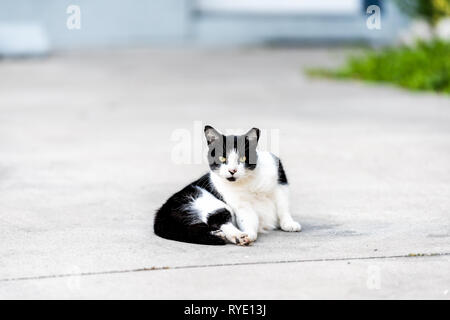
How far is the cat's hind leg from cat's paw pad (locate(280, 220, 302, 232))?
0.35 m

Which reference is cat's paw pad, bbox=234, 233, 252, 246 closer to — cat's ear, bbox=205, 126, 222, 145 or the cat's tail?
the cat's tail

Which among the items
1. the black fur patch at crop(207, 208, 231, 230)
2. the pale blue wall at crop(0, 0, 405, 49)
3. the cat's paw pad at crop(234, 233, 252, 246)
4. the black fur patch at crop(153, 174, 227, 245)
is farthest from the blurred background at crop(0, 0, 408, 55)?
the cat's paw pad at crop(234, 233, 252, 246)

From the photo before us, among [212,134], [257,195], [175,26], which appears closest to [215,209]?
[257,195]

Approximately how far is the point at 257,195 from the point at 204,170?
2.16 meters

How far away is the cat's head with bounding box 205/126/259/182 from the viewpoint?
476 cm

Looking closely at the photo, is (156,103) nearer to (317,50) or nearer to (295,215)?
(295,215)

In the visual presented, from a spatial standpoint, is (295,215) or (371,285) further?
(295,215)

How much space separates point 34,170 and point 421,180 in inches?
→ 116

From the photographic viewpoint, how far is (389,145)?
26.2 ft

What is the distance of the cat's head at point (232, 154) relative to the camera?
4.76m

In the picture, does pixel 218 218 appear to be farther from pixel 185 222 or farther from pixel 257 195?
pixel 257 195

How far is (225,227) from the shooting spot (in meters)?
4.79

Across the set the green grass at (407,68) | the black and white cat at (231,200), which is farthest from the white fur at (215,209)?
the green grass at (407,68)

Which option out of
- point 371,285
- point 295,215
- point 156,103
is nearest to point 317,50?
point 156,103
